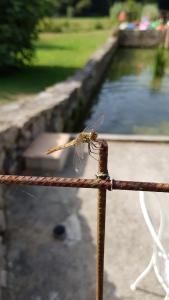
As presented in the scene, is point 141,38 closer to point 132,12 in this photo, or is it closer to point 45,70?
point 132,12

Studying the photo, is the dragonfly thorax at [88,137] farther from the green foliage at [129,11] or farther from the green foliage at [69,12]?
the green foliage at [69,12]

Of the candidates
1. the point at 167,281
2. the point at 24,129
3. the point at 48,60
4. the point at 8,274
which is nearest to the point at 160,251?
the point at 167,281

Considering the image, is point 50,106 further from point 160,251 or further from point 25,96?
point 160,251

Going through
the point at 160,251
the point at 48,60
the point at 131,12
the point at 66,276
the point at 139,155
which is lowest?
the point at 66,276

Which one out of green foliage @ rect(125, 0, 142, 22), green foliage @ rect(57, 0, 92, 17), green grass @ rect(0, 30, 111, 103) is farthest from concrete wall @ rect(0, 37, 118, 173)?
green foliage @ rect(57, 0, 92, 17)

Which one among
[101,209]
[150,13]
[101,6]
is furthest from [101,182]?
[101,6]
